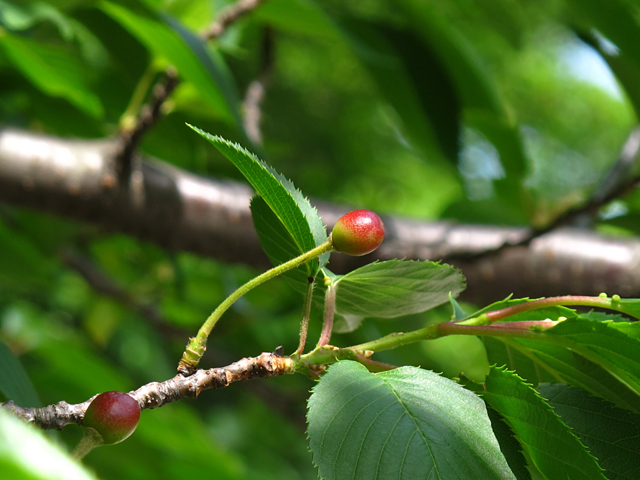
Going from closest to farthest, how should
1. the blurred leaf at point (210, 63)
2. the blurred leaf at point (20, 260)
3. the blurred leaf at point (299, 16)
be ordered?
the blurred leaf at point (210, 63) → the blurred leaf at point (299, 16) → the blurred leaf at point (20, 260)

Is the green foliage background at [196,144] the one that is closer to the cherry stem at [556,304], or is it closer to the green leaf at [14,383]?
the green leaf at [14,383]

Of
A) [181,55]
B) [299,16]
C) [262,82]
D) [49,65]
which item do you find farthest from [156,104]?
[262,82]

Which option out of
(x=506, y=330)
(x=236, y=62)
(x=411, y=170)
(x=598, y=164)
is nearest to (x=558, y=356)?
(x=506, y=330)

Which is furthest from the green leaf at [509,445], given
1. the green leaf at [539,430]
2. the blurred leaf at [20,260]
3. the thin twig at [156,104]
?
the blurred leaf at [20,260]

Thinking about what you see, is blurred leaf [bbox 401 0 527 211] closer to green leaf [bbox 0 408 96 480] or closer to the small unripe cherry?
the small unripe cherry

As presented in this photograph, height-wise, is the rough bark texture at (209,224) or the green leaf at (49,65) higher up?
the green leaf at (49,65)

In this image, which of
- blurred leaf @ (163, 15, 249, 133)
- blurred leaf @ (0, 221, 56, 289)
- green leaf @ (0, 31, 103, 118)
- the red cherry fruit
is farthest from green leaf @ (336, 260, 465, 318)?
blurred leaf @ (0, 221, 56, 289)

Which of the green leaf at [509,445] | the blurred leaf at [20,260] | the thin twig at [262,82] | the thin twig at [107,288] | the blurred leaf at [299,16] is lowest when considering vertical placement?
the thin twig at [107,288]

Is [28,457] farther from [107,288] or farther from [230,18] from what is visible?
[107,288]
